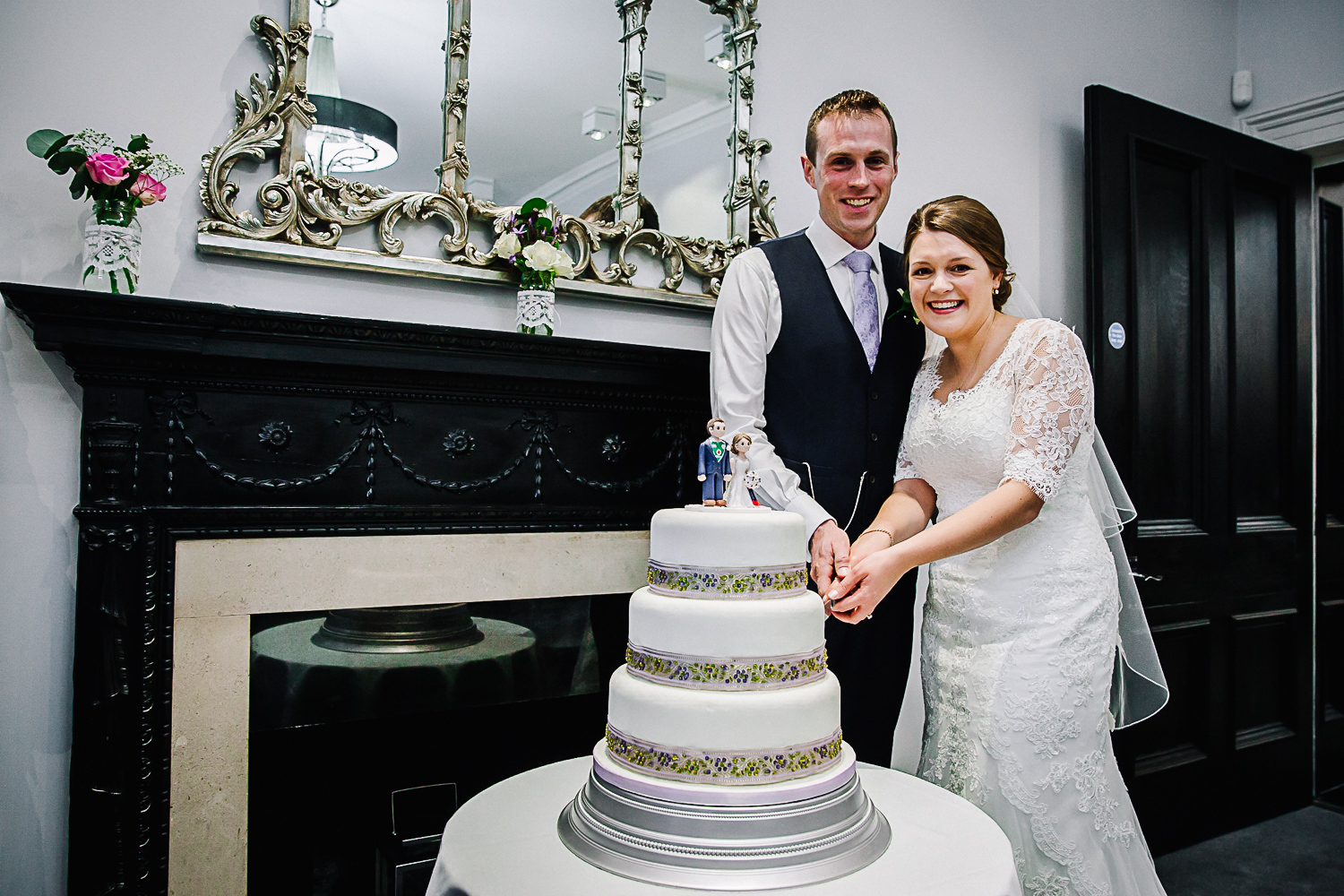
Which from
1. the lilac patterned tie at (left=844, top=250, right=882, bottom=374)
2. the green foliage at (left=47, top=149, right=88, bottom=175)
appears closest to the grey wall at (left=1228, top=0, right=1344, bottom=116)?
the lilac patterned tie at (left=844, top=250, right=882, bottom=374)

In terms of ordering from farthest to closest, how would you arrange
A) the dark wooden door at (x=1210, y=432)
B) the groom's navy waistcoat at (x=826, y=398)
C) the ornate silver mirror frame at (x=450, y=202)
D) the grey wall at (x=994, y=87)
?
1. the dark wooden door at (x=1210, y=432)
2. the grey wall at (x=994, y=87)
3. the groom's navy waistcoat at (x=826, y=398)
4. the ornate silver mirror frame at (x=450, y=202)

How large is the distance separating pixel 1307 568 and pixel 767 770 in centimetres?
314

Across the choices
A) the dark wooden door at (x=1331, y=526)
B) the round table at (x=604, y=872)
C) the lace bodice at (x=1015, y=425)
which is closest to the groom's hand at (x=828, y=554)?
the lace bodice at (x=1015, y=425)

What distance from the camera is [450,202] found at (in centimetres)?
196

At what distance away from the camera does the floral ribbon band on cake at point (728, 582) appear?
1.16 metres

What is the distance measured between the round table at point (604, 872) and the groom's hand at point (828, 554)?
402mm

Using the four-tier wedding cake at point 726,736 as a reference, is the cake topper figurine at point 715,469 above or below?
above

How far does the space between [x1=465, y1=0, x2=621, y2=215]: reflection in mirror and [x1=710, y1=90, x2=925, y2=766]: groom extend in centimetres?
49

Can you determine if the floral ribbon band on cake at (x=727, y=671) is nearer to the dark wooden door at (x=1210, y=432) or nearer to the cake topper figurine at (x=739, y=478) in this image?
the cake topper figurine at (x=739, y=478)

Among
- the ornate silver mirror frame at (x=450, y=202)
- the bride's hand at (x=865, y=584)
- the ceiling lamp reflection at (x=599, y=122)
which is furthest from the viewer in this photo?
the ceiling lamp reflection at (x=599, y=122)

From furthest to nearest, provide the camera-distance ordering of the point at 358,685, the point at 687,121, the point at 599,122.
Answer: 1. the point at 687,121
2. the point at 599,122
3. the point at 358,685

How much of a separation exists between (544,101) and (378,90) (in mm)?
379

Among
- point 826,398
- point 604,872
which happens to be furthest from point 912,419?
point 604,872

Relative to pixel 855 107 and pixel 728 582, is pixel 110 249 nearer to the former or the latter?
pixel 728 582
